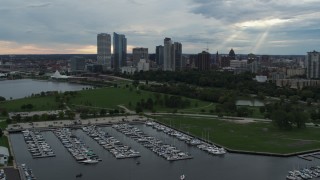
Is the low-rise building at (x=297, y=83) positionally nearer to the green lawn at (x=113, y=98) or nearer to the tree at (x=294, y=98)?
the tree at (x=294, y=98)

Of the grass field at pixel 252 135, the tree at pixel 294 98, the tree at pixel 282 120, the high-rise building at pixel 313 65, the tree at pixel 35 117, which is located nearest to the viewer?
the grass field at pixel 252 135

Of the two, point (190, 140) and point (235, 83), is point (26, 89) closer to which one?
point (235, 83)

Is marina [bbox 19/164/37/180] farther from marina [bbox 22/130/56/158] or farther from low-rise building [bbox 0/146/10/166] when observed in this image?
marina [bbox 22/130/56/158]

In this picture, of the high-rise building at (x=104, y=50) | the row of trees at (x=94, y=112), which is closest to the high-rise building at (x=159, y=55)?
the high-rise building at (x=104, y=50)

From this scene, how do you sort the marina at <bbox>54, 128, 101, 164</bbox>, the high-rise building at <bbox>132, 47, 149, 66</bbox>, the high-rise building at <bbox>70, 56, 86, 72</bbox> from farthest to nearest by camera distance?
1. the high-rise building at <bbox>132, 47, 149, 66</bbox>
2. the high-rise building at <bbox>70, 56, 86, 72</bbox>
3. the marina at <bbox>54, 128, 101, 164</bbox>

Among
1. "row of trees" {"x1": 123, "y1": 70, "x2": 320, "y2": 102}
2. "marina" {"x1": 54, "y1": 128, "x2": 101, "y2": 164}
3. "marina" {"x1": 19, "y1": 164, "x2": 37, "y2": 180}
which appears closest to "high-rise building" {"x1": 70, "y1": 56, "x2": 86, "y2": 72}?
"row of trees" {"x1": 123, "y1": 70, "x2": 320, "y2": 102}

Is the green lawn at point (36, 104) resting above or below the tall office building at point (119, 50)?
below

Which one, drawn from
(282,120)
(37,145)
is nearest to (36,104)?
(37,145)
